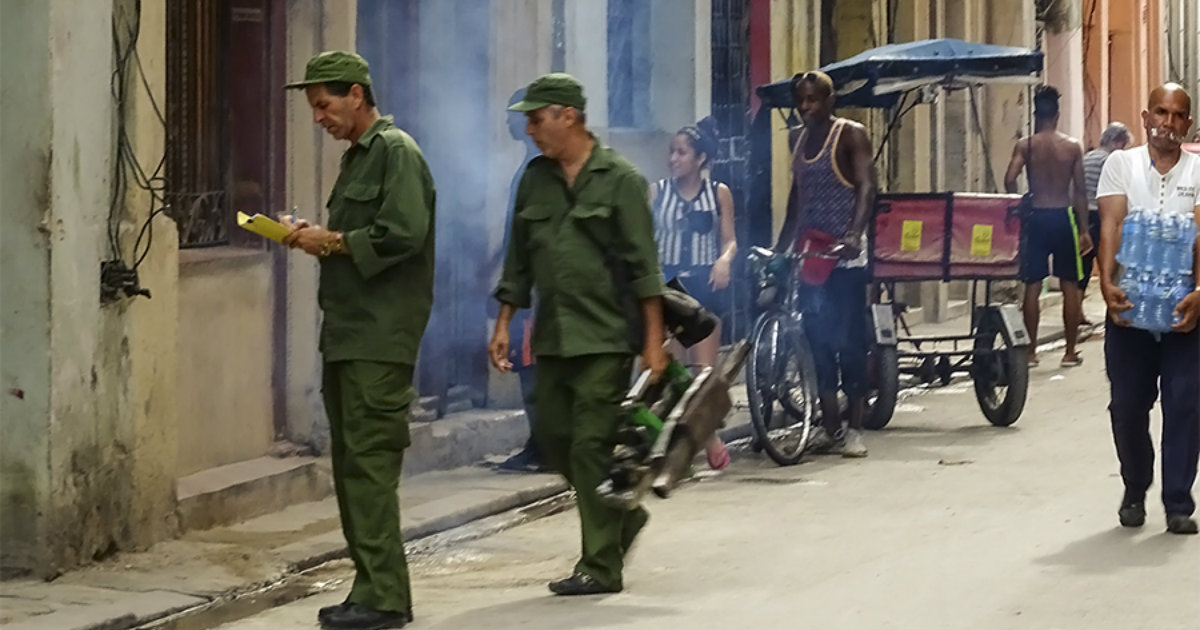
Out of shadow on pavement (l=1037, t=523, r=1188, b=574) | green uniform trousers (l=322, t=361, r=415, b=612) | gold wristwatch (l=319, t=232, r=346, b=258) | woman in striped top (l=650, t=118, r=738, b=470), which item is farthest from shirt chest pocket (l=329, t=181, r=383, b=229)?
woman in striped top (l=650, t=118, r=738, b=470)

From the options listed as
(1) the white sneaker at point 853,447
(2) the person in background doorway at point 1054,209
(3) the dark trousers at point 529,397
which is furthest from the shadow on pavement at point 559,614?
(2) the person in background doorway at point 1054,209

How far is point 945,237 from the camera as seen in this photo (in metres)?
13.4

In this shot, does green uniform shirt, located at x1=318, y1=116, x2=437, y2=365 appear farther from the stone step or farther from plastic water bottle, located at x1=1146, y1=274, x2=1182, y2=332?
plastic water bottle, located at x1=1146, y1=274, x2=1182, y2=332

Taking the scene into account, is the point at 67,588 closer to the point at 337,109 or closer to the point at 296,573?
the point at 296,573

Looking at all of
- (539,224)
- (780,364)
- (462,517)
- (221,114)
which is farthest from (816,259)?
(539,224)

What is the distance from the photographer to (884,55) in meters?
14.1

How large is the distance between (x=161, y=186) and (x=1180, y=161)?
4.19 metres

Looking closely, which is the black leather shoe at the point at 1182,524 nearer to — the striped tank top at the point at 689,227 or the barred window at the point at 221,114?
the striped tank top at the point at 689,227

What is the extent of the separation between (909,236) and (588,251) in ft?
18.6

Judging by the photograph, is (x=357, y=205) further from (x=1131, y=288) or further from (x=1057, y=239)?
(x=1057, y=239)

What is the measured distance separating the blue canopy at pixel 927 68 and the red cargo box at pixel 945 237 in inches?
37.0

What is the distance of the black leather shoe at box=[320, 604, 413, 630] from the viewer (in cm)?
747

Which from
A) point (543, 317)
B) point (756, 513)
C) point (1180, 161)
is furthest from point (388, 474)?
point (1180, 161)

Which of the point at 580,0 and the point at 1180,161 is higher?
the point at 580,0
